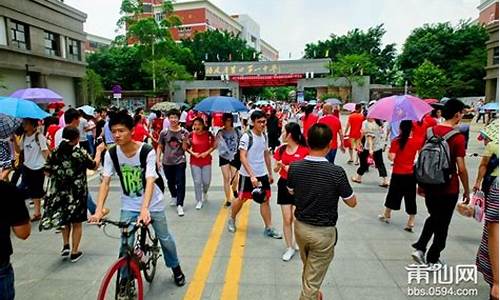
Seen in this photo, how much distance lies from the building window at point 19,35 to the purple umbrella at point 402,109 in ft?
89.2

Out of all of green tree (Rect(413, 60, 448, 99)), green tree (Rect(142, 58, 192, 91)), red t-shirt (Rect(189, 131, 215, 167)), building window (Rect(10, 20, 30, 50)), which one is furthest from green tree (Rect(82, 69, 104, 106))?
red t-shirt (Rect(189, 131, 215, 167))

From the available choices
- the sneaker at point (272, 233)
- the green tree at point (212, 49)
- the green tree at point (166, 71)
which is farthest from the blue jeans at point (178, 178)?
the green tree at point (212, 49)

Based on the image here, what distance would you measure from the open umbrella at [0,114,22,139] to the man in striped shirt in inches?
174

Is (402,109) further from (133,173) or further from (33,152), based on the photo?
(33,152)

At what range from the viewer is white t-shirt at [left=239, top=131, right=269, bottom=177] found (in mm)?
4691

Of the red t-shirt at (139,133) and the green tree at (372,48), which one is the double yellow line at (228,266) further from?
the green tree at (372,48)

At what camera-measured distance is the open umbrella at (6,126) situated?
17.0 feet

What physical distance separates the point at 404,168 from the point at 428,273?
1674 millimetres

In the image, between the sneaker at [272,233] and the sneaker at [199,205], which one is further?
the sneaker at [199,205]

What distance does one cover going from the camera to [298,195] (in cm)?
278

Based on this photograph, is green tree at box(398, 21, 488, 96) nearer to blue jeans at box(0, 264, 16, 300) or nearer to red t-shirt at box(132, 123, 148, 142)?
red t-shirt at box(132, 123, 148, 142)

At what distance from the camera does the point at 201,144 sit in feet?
19.9

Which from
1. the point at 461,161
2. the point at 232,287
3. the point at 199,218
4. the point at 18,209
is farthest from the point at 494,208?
the point at 199,218

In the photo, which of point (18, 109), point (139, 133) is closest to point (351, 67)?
point (139, 133)
